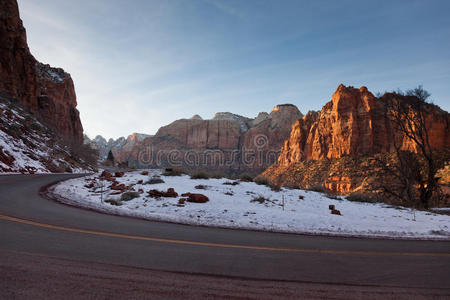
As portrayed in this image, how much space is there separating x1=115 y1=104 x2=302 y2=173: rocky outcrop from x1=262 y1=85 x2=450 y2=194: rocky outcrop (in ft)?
173

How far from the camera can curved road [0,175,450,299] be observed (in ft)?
8.38

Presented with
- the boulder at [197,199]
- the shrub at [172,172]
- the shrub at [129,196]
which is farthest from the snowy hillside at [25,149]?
the boulder at [197,199]

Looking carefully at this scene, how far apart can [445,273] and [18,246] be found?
6475 millimetres

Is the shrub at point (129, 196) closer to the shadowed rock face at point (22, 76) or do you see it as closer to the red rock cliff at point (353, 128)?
the shadowed rock face at point (22, 76)

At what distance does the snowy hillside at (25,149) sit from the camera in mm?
17469

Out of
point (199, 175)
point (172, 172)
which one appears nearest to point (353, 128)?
point (199, 175)

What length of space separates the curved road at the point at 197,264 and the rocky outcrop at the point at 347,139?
37839 mm

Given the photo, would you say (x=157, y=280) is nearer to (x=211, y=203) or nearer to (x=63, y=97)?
(x=211, y=203)

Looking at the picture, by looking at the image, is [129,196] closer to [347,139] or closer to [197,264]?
[197,264]

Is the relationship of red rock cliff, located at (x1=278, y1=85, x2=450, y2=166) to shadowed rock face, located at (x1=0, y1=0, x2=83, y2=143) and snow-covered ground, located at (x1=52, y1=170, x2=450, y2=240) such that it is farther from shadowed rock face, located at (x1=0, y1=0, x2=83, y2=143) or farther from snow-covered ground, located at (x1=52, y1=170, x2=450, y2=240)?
shadowed rock face, located at (x1=0, y1=0, x2=83, y2=143)

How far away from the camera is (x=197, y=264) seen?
10.9ft

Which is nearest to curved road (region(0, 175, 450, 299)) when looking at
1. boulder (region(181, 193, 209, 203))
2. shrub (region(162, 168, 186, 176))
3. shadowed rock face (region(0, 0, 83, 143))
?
boulder (region(181, 193, 209, 203))

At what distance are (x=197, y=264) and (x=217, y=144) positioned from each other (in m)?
135

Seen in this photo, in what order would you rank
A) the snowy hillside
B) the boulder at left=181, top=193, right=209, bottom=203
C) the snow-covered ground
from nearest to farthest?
the snow-covered ground < the boulder at left=181, top=193, right=209, bottom=203 < the snowy hillside
